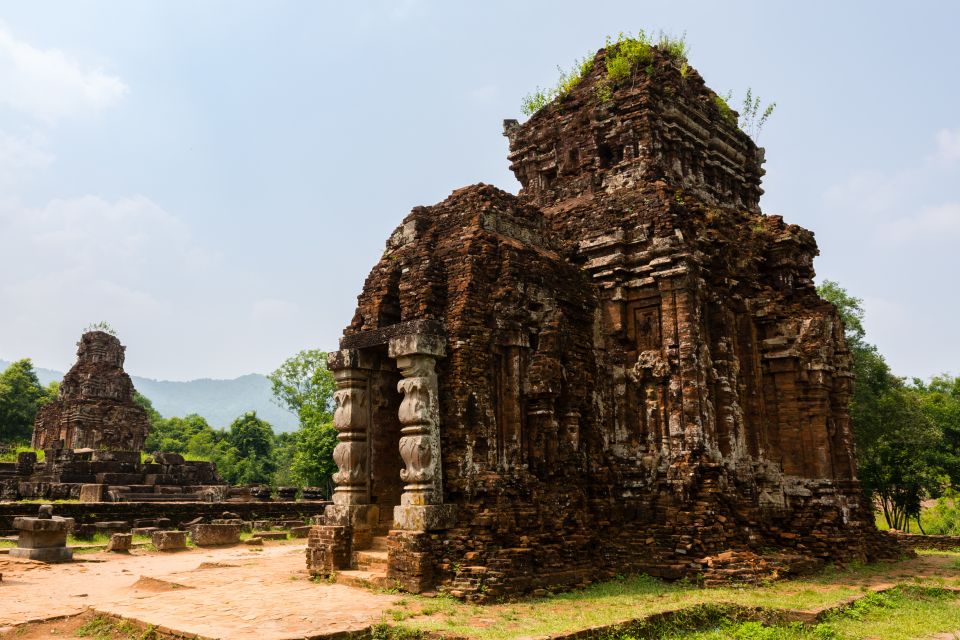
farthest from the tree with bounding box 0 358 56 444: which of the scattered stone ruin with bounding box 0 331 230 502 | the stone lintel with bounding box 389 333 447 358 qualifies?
the stone lintel with bounding box 389 333 447 358

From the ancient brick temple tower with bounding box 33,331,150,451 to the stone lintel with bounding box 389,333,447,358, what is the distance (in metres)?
31.2

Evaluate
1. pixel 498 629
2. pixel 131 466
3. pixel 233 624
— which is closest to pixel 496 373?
pixel 498 629

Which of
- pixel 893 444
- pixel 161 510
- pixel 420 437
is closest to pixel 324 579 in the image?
pixel 420 437

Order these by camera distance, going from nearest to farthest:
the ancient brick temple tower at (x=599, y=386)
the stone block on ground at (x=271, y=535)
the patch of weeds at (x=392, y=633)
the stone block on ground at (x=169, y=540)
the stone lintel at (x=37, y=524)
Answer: the patch of weeds at (x=392, y=633), the ancient brick temple tower at (x=599, y=386), the stone lintel at (x=37, y=524), the stone block on ground at (x=169, y=540), the stone block on ground at (x=271, y=535)

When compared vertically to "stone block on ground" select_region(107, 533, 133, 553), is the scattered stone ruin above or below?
above

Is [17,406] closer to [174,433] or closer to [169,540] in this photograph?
[174,433]

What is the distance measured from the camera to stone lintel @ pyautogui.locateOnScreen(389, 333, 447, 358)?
34.9 feet

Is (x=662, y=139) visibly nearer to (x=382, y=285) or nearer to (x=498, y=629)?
(x=382, y=285)

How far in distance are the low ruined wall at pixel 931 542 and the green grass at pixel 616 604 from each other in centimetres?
841

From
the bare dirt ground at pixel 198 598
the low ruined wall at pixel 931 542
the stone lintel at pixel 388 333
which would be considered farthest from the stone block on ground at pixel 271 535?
the low ruined wall at pixel 931 542

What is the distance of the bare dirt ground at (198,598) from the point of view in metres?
7.71

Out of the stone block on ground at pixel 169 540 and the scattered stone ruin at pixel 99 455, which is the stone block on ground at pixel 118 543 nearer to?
the stone block on ground at pixel 169 540

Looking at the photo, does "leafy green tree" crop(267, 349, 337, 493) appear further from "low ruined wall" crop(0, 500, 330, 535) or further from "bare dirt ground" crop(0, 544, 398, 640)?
"bare dirt ground" crop(0, 544, 398, 640)

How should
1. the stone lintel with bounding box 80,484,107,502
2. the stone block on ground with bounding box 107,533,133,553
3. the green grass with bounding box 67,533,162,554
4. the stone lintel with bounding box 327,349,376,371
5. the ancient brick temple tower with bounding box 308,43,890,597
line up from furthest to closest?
the stone lintel with bounding box 80,484,107,502, the green grass with bounding box 67,533,162,554, the stone block on ground with bounding box 107,533,133,553, the stone lintel with bounding box 327,349,376,371, the ancient brick temple tower with bounding box 308,43,890,597
